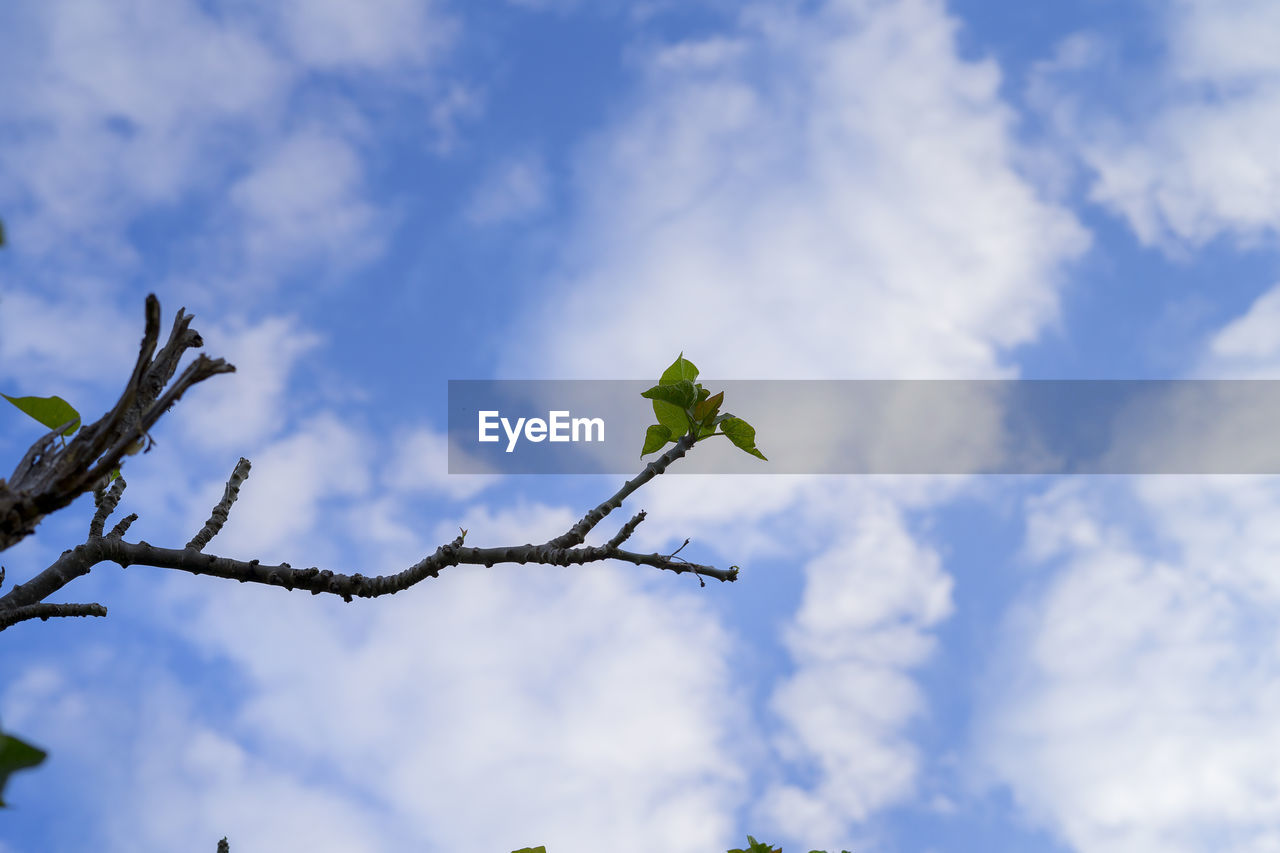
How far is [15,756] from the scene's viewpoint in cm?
140

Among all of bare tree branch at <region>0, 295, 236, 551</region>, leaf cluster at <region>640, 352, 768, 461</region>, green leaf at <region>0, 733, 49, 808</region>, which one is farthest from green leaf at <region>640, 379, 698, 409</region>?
green leaf at <region>0, 733, 49, 808</region>

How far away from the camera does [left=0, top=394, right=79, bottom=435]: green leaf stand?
9.18 feet

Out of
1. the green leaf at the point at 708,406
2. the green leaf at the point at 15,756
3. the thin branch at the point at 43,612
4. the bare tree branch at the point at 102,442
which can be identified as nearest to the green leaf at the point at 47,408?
the bare tree branch at the point at 102,442

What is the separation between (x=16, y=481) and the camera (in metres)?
2.03

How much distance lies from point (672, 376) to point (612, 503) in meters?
0.67

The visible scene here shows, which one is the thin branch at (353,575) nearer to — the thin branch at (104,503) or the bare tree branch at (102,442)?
the thin branch at (104,503)

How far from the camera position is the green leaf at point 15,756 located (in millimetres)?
1375

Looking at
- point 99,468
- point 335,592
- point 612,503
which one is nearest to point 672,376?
point 612,503

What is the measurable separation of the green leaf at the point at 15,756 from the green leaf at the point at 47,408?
169 cm

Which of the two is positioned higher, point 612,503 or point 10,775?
point 612,503

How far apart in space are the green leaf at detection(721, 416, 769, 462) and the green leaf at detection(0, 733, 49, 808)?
290 cm

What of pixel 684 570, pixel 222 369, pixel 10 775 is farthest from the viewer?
pixel 684 570

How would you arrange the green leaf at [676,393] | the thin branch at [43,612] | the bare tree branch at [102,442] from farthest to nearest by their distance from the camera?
the green leaf at [676,393]
the thin branch at [43,612]
the bare tree branch at [102,442]

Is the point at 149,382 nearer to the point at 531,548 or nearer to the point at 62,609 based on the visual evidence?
the point at 531,548
